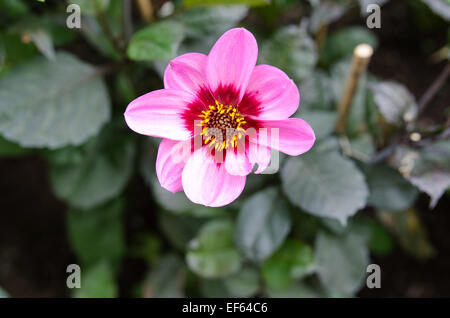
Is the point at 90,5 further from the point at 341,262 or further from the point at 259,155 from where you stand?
the point at 341,262

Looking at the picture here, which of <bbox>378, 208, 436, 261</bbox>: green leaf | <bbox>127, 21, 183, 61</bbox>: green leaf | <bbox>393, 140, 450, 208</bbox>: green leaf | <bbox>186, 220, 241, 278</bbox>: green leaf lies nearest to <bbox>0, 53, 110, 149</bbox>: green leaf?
<bbox>127, 21, 183, 61</bbox>: green leaf

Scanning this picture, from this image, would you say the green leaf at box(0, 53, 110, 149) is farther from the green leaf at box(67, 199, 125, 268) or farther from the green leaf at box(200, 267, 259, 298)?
the green leaf at box(200, 267, 259, 298)

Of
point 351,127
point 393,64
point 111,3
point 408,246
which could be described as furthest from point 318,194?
point 393,64

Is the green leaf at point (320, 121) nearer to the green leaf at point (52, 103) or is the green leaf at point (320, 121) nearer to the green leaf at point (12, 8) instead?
the green leaf at point (52, 103)

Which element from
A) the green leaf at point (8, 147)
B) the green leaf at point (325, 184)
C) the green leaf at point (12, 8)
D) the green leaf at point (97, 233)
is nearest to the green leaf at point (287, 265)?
the green leaf at point (325, 184)

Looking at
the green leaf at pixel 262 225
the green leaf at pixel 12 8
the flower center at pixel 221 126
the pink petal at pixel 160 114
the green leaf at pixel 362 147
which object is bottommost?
the green leaf at pixel 262 225

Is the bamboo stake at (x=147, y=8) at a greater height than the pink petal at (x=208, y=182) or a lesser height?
greater

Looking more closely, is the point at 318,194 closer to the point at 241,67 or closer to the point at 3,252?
the point at 241,67
